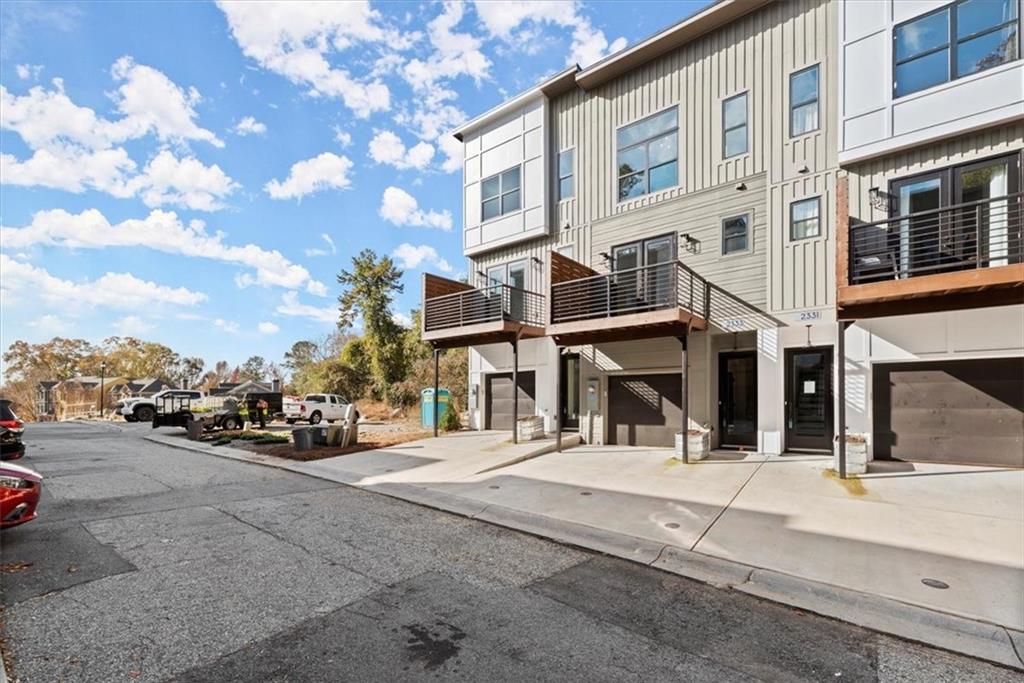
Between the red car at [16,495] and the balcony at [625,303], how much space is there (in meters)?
9.19

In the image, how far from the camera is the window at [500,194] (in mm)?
15606

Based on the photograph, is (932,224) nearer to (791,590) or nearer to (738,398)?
(738,398)

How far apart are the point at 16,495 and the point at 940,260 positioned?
552 inches

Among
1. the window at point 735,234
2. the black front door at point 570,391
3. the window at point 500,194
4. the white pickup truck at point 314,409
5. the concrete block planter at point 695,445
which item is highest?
the window at point 500,194

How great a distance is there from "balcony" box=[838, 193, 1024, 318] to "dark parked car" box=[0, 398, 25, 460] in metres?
16.8

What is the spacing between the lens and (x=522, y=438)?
12977mm

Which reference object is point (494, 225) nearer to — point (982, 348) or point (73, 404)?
point (982, 348)

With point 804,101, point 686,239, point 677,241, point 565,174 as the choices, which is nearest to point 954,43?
point 804,101

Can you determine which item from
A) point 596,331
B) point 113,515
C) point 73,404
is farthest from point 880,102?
point 73,404

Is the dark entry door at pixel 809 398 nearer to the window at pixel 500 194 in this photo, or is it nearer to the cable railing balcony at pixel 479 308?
the cable railing balcony at pixel 479 308

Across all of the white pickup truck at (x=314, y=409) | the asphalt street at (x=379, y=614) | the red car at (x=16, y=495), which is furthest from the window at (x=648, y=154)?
the white pickup truck at (x=314, y=409)

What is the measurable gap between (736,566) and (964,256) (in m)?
7.94

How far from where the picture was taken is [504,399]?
15.9 metres

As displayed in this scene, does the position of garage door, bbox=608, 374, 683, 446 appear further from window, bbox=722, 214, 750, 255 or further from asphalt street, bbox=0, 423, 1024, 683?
asphalt street, bbox=0, 423, 1024, 683
